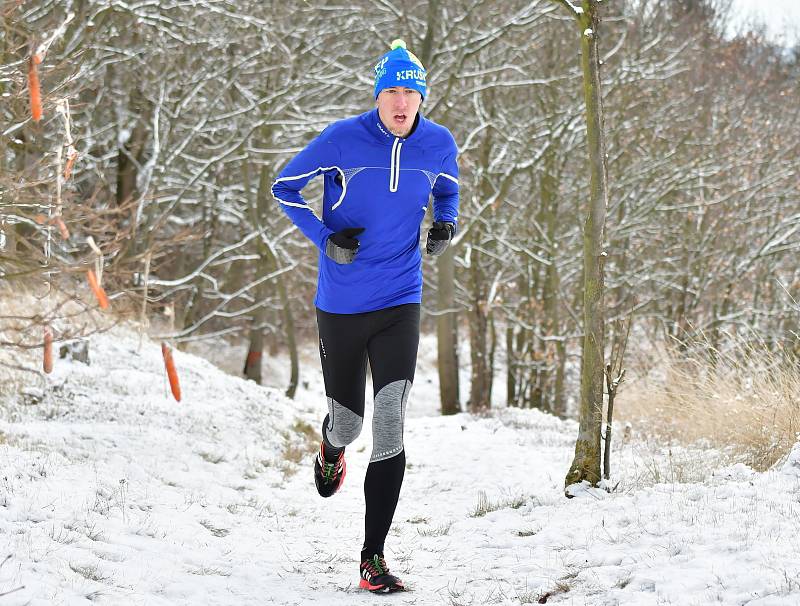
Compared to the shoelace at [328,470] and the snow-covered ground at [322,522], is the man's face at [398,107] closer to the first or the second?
the shoelace at [328,470]

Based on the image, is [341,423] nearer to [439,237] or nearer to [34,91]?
[439,237]

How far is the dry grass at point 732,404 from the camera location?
550 centimetres

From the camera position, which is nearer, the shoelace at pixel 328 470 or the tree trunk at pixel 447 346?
the shoelace at pixel 328 470

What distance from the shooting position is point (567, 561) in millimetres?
3762

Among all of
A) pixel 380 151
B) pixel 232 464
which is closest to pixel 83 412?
pixel 232 464

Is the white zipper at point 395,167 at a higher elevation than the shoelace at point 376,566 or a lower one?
higher

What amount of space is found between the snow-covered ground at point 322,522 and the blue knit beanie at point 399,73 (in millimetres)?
2442

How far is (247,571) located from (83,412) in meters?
3.49

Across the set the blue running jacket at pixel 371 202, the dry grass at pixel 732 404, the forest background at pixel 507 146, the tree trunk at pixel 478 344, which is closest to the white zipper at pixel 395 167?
the blue running jacket at pixel 371 202

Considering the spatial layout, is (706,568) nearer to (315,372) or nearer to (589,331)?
(589,331)

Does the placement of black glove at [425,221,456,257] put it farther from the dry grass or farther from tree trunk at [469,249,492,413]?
tree trunk at [469,249,492,413]

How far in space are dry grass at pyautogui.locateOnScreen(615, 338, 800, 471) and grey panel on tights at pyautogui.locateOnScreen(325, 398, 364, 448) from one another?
8.77 ft

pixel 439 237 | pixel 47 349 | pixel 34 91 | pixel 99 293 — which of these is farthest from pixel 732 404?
pixel 34 91

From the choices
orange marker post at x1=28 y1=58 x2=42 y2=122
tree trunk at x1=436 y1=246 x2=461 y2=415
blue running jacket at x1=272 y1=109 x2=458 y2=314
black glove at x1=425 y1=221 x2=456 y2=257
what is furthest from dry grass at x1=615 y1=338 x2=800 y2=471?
tree trunk at x1=436 y1=246 x2=461 y2=415
